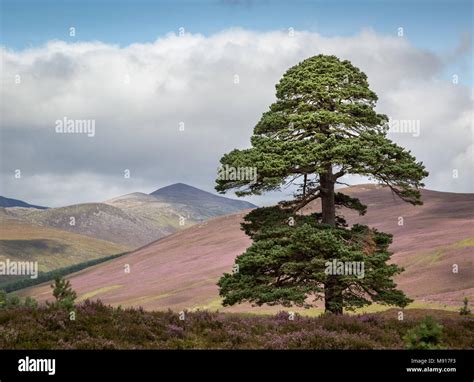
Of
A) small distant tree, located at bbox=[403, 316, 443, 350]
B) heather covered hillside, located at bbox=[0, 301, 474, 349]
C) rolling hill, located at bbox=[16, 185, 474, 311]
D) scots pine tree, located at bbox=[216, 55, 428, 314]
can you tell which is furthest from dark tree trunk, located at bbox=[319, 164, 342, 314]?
rolling hill, located at bbox=[16, 185, 474, 311]

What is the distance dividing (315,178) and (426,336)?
13.2 meters

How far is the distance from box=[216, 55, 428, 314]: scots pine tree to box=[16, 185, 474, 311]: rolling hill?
27.1 m

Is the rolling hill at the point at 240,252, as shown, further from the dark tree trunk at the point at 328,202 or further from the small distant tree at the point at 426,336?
the small distant tree at the point at 426,336

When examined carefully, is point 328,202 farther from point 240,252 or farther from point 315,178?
point 240,252

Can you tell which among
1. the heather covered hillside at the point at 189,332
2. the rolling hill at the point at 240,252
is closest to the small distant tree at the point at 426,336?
the heather covered hillside at the point at 189,332

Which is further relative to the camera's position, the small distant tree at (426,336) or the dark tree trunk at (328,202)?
the dark tree trunk at (328,202)

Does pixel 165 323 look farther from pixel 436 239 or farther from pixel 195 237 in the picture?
pixel 195 237

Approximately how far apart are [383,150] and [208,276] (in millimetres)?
66508

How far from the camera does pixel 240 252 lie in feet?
339

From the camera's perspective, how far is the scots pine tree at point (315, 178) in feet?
83.1

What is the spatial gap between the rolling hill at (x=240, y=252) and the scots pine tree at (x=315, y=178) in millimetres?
27101

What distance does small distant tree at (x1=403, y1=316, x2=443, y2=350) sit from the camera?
53.7ft

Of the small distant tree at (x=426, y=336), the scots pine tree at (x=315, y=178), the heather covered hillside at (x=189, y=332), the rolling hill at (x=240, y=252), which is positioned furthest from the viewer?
the rolling hill at (x=240, y=252)
